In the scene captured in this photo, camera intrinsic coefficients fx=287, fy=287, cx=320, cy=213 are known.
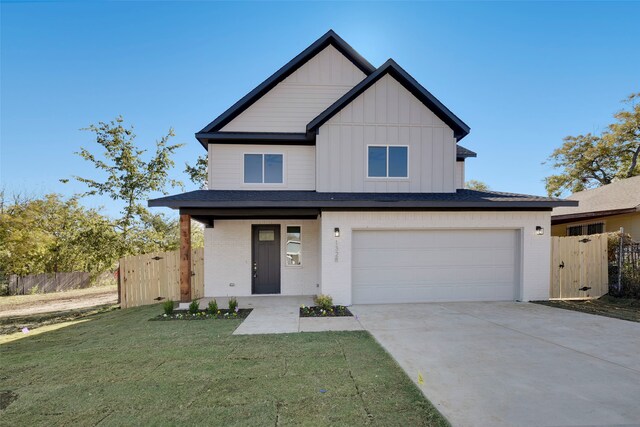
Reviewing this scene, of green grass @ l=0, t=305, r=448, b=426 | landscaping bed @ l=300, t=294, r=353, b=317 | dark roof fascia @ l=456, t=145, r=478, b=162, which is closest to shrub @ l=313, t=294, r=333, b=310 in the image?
landscaping bed @ l=300, t=294, r=353, b=317

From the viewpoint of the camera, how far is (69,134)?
15320 millimetres

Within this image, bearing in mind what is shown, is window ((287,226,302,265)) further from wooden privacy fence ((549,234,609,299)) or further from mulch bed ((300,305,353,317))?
wooden privacy fence ((549,234,609,299))

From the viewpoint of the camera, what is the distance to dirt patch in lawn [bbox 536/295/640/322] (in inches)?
294

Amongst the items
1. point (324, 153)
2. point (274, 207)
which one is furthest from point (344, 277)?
point (324, 153)

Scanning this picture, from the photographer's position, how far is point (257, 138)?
1016 centimetres

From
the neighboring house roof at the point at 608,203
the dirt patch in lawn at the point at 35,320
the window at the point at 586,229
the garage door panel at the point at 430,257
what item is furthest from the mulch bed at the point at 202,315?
the window at the point at 586,229

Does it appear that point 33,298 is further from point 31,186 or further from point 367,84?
point 367,84

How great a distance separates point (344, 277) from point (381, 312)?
1427 millimetres

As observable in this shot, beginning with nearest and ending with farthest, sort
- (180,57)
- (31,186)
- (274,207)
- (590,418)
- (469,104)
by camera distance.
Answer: (590,418)
(274,207)
(180,57)
(469,104)
(31,186)

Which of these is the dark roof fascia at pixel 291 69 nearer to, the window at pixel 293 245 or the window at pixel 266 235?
the window at pixel 266 235

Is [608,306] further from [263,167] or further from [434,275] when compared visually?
[263,167]

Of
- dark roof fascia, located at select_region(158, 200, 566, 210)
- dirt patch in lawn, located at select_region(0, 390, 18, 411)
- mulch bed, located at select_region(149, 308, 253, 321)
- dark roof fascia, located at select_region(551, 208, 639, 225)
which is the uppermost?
dark roof fascia, located at select_region(158, 200, 566, 210)

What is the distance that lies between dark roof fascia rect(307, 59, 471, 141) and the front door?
3913 mm

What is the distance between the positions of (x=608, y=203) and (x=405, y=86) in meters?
12.0
